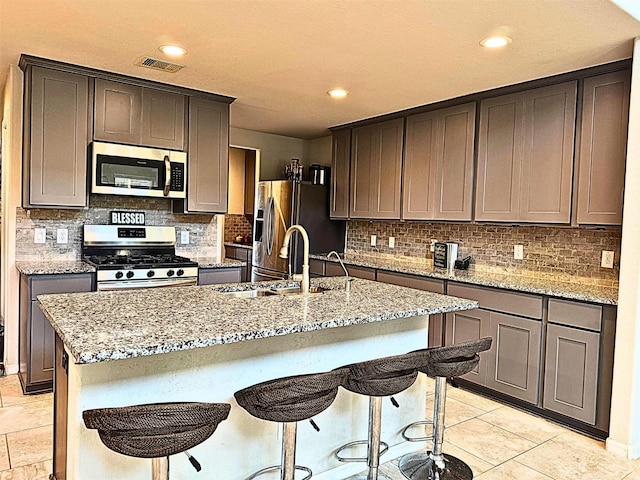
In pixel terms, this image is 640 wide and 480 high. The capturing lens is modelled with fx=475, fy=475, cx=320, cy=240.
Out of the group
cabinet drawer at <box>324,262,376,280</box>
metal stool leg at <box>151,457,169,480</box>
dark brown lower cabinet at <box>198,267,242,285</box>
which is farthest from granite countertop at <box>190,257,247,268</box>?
metal stool leg at <box>151,457,169,480</box>

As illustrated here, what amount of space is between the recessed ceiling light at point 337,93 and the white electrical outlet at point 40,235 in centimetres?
256

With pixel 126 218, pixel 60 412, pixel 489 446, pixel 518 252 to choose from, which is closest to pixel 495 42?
pixel 518 252

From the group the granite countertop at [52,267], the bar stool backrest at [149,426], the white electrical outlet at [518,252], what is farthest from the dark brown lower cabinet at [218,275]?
the bar stool backrest at [149,426]

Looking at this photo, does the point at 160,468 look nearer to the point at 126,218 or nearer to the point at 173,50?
the point at 173,50

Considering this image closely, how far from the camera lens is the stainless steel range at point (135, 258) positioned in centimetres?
354

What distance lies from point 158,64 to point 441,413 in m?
2.95

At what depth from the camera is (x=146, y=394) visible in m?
1.77

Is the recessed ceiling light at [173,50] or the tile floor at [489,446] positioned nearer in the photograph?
the tile floor at [489,446]

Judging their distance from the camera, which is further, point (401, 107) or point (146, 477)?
point (401, 107)

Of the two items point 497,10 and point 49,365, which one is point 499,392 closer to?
→ point 497,10

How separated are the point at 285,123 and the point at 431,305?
361 centimetres

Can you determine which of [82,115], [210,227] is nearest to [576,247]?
[210,227]

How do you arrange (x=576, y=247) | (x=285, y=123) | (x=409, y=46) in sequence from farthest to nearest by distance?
1. (x=285, y=123)
2. (x=576, y=247)
3. (x=409, y=46)

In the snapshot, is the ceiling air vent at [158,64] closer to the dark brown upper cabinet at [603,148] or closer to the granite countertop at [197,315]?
the granite countertop at [197,315]
